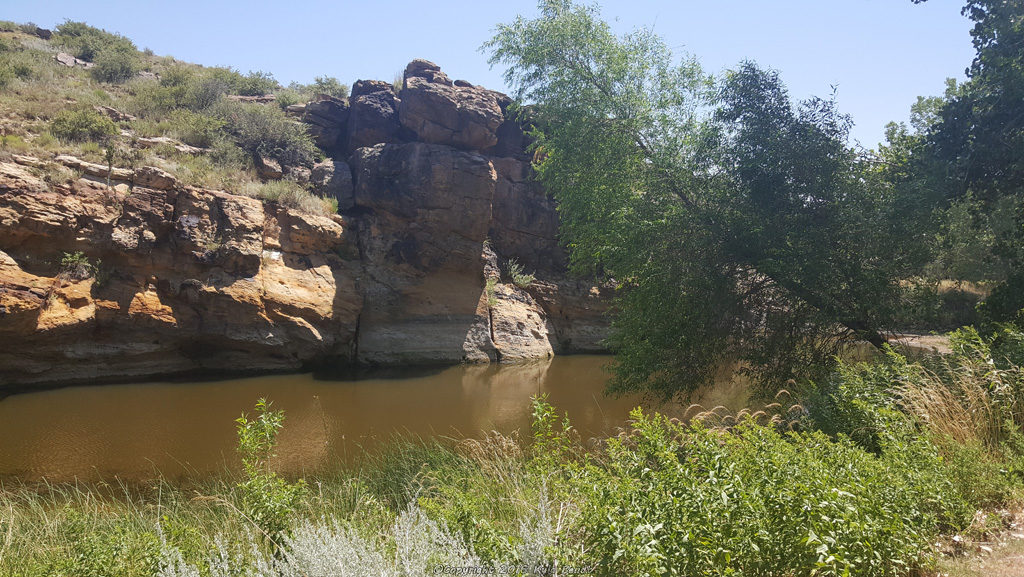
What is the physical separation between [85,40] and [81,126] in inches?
475

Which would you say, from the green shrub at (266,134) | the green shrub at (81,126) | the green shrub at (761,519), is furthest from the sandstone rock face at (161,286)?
the green shrub at (761,519)

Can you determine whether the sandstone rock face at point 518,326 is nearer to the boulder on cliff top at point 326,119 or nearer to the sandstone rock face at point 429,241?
the sandstone rock face at point 429,241

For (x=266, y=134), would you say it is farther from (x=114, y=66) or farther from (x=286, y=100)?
(x=114, y=66)

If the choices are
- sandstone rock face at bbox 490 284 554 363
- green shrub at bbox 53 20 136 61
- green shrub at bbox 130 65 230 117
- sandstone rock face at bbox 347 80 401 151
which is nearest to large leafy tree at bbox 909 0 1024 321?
sandstone rock face at bbox 490 284 554 363

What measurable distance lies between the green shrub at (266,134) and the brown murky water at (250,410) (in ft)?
29.9

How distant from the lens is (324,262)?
690 inches

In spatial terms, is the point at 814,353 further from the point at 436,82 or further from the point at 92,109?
the point at 92,109

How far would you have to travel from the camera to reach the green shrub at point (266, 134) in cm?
1933

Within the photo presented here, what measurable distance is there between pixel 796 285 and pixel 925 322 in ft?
8.10

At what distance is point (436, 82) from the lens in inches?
843

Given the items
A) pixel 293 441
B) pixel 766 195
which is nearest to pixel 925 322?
pixel 766 195

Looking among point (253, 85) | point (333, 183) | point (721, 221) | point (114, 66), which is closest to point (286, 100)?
point (253, 85)

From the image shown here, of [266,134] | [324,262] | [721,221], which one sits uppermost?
[266,134]

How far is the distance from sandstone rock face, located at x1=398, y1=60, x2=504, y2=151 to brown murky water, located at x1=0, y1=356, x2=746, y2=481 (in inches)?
387
